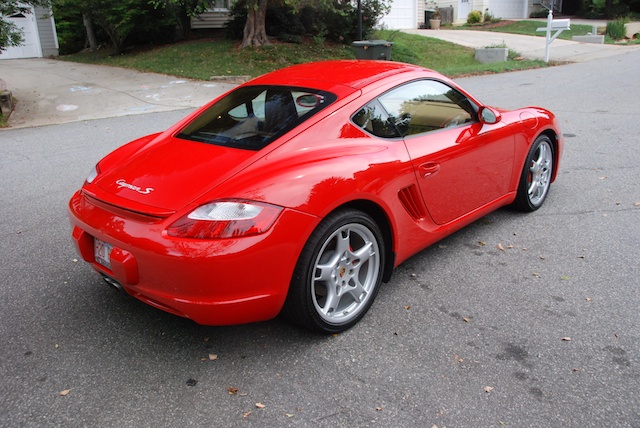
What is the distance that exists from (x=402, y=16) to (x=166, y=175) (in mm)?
27335

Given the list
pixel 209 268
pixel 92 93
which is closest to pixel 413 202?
pixel 209 268

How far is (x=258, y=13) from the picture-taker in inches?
666

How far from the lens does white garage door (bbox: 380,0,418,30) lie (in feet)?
89.7

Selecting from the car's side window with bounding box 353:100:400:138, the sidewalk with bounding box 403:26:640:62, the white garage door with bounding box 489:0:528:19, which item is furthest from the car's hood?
the white garage door with bounding box 489:0:528:19

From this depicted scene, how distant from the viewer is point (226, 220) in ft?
8.50

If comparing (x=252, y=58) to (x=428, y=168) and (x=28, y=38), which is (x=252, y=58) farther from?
(x=428, y=168)

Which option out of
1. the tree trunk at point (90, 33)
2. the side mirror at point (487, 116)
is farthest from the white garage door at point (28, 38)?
the side mirror at point (487, 116)

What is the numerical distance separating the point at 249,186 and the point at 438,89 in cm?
186

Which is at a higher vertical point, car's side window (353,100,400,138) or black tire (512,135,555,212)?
car's side window (353,100,400,138)

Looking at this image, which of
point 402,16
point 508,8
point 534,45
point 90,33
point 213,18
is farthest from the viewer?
point 508,8

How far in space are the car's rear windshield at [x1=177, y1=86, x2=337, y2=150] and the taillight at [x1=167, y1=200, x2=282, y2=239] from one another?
1.71 feet

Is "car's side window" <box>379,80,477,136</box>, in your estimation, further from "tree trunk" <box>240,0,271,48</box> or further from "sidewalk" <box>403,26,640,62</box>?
"sidewalk" <box>403,26,640,62</box>

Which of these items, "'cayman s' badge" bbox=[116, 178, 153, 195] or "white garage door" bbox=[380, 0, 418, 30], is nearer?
"'cayman s' badge" bbox=[116, 178, 153, 195]

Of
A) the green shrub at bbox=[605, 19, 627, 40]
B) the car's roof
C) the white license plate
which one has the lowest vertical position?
the white license plate
